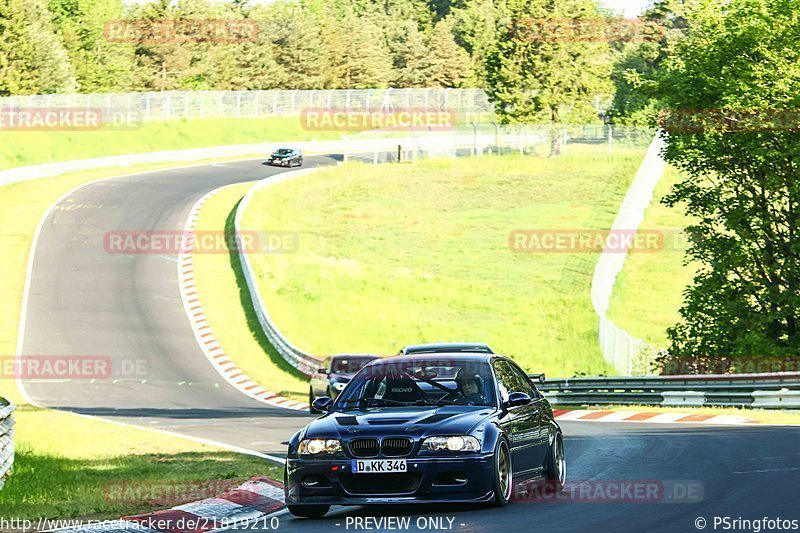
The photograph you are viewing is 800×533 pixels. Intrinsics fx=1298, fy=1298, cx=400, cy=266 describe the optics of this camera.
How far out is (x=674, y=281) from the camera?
53375mm

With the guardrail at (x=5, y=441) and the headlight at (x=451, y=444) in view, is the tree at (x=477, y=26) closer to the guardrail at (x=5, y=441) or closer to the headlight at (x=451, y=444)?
the guardrail at (x=5, y=441)

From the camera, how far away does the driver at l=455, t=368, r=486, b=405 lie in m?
11.9

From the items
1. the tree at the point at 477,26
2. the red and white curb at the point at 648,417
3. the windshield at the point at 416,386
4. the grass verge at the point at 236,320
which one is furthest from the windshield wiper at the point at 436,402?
the tree at the point at 477,26

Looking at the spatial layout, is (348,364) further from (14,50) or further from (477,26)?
(477,26)

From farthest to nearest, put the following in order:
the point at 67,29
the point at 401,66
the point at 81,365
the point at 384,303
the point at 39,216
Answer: the point at 401,66 → the point at 67,29 → the point at 39,216 → the point at 384,303 → the point at 81,365

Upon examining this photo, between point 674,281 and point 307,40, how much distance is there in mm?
77520

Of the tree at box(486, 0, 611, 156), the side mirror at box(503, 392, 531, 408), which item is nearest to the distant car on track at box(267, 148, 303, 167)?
the tree at box(486, 0, 611, 156)

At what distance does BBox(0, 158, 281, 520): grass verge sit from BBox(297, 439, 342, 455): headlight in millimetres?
1968

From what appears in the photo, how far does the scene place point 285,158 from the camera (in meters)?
85.2

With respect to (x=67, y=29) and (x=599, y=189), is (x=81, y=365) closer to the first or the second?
(x=599, y=189)

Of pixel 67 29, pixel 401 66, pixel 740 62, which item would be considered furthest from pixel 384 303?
pixel 401 66

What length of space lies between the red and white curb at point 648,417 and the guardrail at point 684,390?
1153 mm

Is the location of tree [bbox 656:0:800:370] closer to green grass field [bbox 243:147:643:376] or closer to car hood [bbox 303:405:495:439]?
green grass field [bbox 243:147:643:376]

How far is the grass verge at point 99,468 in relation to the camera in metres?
12.6
